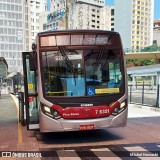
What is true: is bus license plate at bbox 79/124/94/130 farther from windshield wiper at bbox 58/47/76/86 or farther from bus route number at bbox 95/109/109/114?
windshield wiper at bbox 58/47/76/86

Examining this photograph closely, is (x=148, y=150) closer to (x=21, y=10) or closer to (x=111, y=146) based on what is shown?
(x=111, y=146)

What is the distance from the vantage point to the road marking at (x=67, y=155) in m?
7.64

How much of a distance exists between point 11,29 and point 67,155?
13681cm

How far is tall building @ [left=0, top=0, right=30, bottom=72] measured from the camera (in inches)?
5399

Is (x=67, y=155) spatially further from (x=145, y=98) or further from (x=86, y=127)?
(x=145, y=98)

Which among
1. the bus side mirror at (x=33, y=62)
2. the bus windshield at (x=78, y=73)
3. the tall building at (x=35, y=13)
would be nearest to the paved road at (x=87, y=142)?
the bus windshield at (x=78, y=73)

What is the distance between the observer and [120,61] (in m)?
9.58

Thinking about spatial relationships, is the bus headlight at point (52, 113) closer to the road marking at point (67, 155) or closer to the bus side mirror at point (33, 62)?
the road marking at point (67, 155)

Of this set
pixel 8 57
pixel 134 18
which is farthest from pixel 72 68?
pixel 134 18

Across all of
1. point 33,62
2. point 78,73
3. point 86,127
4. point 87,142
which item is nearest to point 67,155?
point 86,127

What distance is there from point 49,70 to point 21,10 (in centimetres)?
13864

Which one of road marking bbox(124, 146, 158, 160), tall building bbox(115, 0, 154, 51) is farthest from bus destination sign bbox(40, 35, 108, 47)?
tall building bbox(115, 0, 154, 51)

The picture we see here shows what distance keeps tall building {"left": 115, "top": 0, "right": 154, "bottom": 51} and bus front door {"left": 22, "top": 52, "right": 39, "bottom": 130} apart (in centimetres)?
13746

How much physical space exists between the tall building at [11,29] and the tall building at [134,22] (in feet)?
138
